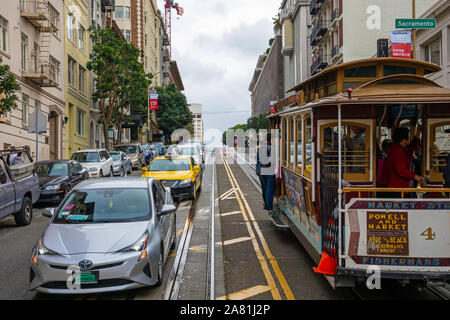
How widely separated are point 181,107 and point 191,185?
52.5 metres

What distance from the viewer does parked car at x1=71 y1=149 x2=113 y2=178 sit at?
2000cm

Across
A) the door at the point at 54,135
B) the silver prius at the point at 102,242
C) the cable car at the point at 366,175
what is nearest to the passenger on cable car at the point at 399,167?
the cable car at the point at 366,175

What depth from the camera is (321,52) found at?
164 ft

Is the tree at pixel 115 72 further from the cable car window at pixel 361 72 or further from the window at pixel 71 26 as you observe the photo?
the cable car window at pixel 361 72

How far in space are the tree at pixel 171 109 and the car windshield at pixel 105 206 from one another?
5831 centimetres

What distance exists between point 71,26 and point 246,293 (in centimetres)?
2992

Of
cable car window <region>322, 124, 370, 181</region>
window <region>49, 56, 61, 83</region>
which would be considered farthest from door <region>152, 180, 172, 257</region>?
window <region>49, 56, 61, 83</region>

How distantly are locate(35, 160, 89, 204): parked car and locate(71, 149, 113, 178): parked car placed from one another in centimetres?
373

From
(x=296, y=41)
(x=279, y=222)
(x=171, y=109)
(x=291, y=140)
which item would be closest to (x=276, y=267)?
(x=279, y=222)

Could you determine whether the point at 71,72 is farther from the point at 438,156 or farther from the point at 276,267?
the point at 438,156

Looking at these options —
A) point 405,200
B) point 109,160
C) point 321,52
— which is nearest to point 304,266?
point 405,200

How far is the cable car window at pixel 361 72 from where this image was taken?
7.27 meters

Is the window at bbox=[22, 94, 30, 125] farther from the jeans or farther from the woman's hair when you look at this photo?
the woman's hair

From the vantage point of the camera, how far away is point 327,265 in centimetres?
571
